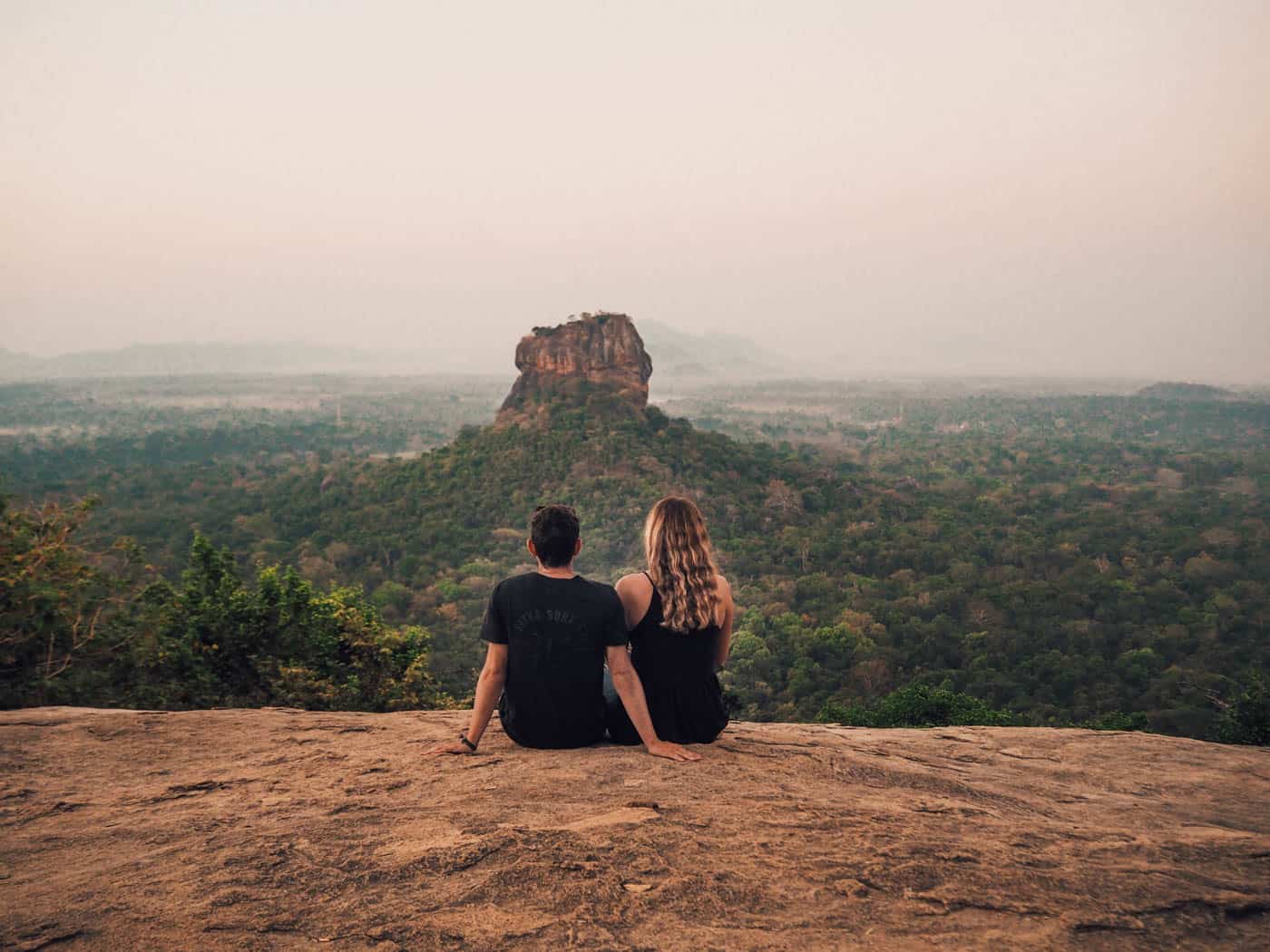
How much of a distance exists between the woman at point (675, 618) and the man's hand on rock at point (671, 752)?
0.17 m

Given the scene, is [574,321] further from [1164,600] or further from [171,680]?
[171,680]

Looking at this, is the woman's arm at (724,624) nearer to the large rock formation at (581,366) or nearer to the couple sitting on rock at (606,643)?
the couple sitting on rock at (606,643)

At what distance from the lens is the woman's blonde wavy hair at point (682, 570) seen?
4.24m

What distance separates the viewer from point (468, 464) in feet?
161

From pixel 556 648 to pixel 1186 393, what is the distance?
22402 centimetres

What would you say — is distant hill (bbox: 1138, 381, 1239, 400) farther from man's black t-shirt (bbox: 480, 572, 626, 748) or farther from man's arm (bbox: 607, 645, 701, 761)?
man's black t-shirt (bbox: 480, 572, 626, 748)

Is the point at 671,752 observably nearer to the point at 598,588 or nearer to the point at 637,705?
the point at 637,705

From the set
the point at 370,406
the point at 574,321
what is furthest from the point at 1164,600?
the point at 370,406

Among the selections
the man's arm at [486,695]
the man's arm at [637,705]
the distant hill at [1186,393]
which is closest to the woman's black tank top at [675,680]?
the man's arm at [637,705]

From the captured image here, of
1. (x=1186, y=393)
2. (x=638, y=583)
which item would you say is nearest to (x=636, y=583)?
(x=638, y=583)

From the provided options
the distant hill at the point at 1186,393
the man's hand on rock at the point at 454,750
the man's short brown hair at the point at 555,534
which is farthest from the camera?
the distant hill at the point at 1186,393

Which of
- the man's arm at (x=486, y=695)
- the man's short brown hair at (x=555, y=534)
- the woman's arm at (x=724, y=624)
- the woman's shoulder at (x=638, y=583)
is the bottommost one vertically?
the man's arm at (x=486, y=695)

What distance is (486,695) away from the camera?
4.33 meters

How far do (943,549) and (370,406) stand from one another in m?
153
